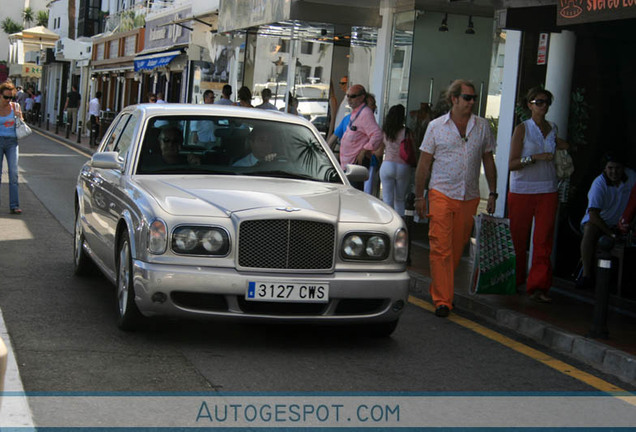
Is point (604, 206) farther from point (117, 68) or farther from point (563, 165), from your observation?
point (117, 68)

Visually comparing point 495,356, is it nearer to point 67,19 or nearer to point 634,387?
point 634,387

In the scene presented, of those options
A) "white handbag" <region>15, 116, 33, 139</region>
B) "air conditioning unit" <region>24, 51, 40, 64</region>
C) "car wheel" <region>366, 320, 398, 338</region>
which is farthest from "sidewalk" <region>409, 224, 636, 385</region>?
"air conditioning unit" <region>24, 51, 40, 64</region>

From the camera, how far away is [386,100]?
15.6 metres

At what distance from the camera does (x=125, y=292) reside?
250 inches

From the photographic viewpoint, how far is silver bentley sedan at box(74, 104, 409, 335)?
5.95m

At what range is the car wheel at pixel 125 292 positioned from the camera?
617 cm

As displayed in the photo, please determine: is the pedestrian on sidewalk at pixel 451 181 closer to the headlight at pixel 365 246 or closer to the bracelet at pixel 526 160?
the bracelet at pixel 526 160

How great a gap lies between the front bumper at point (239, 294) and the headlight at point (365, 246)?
4.5 inches

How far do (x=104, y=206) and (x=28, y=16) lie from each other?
366ft

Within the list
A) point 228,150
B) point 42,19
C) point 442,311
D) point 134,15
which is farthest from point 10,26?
point 442,311

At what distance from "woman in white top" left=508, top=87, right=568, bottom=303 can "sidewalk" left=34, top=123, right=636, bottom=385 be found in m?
0.31

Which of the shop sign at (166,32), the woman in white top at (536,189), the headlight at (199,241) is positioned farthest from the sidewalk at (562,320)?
the shop sign at (166,32)

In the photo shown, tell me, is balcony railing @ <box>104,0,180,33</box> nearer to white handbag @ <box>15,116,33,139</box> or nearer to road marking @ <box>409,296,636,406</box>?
white handbag @ <box>15,116,33,139</box>

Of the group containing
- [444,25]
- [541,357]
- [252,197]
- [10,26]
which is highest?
[10,26]
